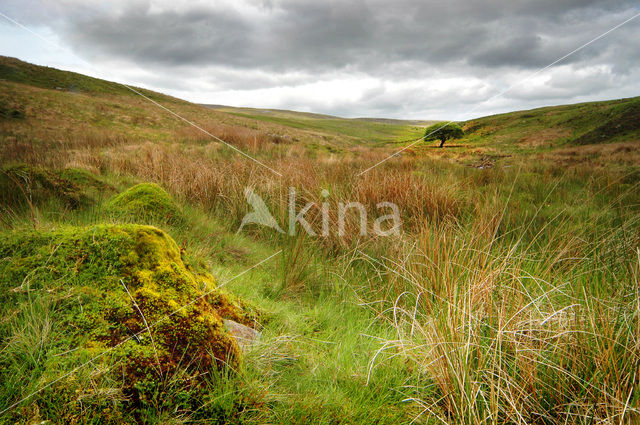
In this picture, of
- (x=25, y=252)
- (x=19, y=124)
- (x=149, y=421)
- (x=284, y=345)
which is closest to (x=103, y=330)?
(x=149, y=421)

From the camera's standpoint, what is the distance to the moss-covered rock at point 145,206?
351 centimetres

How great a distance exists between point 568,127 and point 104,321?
18178mm

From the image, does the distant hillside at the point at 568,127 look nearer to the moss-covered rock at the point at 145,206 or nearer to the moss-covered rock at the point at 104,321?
the moss-covered rock at the point at 145,206

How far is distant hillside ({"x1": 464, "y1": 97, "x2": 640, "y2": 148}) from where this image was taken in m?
13.6

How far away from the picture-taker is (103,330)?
46.5 inches

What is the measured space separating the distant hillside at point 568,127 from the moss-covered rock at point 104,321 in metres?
16.2

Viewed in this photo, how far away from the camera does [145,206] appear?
12.4 ft

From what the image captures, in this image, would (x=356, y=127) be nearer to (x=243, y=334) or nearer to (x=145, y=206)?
(x=145, y=206)

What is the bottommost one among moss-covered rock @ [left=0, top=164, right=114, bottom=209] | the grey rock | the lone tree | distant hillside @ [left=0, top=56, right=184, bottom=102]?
the grey rock

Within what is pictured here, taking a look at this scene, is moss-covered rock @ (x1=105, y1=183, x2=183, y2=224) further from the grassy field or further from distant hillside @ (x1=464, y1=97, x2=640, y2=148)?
distant hillside @ (x1=464, y1=97, x2=640, y2=148)

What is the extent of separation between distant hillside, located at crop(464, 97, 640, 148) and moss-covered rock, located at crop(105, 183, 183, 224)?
15.0 m

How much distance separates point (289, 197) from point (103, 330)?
435 centimetres

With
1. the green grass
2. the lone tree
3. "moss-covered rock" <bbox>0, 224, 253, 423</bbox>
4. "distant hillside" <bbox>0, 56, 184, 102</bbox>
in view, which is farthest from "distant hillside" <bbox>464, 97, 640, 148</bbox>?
the green grass

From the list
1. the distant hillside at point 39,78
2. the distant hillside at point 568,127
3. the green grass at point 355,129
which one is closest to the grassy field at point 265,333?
the distant hillside at point 39,78
